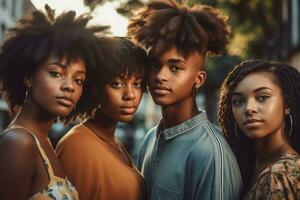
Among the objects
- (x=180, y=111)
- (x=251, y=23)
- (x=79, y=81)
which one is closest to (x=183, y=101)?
(x=180, y=111)

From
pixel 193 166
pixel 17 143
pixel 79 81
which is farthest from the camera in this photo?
pixel 193 166

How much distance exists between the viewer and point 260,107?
15.1 feet

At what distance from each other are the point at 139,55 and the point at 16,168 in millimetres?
1522

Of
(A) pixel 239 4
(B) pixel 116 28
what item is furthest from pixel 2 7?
(B) pixel 116 28

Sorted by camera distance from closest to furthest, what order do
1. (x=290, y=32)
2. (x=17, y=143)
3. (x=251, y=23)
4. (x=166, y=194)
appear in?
(x=17, y=143) → (x=166, y=194) → (x=290, y=32) → (x=251, y=23)

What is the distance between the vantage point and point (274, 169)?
14.1ft

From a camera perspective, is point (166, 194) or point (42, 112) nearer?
point (42, 112)

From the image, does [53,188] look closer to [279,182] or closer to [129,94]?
[129,94]

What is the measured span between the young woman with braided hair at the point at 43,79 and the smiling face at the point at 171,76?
59 cm

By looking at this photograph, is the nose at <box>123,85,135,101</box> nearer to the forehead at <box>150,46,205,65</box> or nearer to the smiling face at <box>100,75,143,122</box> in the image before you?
the smiling face at <box>100,75,143,122</box>

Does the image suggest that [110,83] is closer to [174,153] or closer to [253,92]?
[174,153]

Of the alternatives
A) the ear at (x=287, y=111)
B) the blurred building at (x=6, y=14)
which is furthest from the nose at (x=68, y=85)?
the blurred building at (x=6, y=14)

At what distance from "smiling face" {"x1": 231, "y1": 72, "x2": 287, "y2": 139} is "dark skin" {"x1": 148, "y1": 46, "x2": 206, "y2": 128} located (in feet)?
1.37

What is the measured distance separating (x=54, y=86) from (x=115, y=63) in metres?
0.68
